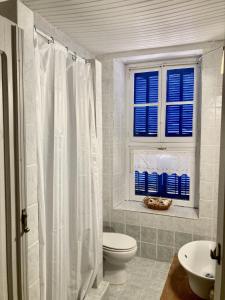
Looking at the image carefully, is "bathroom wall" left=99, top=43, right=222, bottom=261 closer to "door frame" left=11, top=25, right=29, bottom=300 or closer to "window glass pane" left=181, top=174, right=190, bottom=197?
"window glass pane" left=181, top=174, right=190, bottom=197

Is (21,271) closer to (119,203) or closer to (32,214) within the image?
(32,214)

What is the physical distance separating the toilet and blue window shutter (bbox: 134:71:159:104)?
69.4 inches

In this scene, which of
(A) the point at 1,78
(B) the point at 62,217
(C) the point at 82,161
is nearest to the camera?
(A) the point at 1,78

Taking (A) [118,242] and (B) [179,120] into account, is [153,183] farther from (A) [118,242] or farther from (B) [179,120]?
(A) [118,242]

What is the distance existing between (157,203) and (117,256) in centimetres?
90

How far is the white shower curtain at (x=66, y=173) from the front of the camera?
4.73 ft

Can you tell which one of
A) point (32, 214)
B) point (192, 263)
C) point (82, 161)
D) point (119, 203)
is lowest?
point (192, 263)

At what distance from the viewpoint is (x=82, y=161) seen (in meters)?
1.84

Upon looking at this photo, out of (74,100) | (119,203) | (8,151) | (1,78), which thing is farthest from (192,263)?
(1,78)

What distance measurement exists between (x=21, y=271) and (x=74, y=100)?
1.12 metres

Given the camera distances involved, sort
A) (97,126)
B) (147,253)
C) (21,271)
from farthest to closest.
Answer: (147,253) < (97,126) < (21,271)

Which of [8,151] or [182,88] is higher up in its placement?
[182,88]

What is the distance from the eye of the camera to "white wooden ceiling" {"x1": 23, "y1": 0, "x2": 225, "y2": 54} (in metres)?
1.76

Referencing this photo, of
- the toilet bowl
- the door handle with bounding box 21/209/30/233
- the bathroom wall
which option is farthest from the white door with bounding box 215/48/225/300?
the bathroom wall
